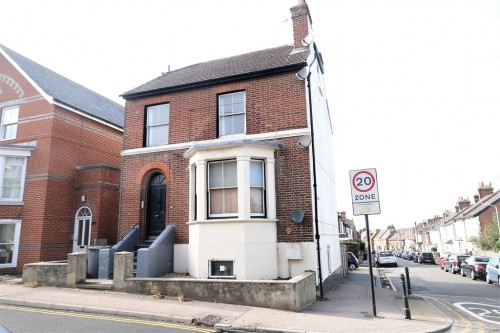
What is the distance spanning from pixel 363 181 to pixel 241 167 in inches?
161

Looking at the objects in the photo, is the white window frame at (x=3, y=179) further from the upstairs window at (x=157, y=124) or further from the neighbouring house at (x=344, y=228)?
the neighbouring house at (x=344, y=228)

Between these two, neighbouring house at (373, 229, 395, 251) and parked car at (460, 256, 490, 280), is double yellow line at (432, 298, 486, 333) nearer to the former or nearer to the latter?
parked car at (460, 256, 490, 280)

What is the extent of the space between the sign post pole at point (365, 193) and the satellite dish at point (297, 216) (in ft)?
8.77

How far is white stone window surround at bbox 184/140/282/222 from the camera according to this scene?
11117 millimetres

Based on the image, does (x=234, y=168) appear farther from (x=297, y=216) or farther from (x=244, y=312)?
(x=244, y=312)

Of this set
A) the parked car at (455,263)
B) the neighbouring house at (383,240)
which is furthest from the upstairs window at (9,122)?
the neighbouring house at (383,240)

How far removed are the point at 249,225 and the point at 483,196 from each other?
1847 inches

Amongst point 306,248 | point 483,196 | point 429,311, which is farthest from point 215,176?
point 483,196

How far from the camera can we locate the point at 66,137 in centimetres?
1683

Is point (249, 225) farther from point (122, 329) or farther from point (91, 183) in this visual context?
point (91, 183)

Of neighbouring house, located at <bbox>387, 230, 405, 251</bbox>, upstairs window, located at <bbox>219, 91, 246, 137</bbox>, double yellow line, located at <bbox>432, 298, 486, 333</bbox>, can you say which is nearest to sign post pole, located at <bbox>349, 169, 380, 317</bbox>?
double yellow line, located at <bbox>432, 298, 486, 333</bbox>

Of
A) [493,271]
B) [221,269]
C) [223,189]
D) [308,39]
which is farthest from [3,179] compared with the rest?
[493,271]

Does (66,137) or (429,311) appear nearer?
(429,311)

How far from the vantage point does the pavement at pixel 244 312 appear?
23.5ft
